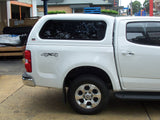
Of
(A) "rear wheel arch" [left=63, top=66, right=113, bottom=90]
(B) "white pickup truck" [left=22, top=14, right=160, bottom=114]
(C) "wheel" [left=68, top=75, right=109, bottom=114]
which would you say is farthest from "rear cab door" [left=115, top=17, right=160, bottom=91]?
(C) "wheel" [left=68, top=75, right=109, bottom=114]

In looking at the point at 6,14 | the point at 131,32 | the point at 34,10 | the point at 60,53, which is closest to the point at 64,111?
the point at 60,53

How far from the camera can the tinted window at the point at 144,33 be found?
4.30m

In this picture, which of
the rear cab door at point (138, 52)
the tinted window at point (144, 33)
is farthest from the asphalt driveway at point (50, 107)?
the tinted window at point (144, 33)

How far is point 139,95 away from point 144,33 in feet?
3.87

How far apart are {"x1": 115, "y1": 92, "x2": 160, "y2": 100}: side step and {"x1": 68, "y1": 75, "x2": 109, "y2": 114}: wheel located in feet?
0.92

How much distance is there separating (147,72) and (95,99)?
1.11 metres

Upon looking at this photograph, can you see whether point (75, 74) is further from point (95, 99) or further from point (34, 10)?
point (34, 10)

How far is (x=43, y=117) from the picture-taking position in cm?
446

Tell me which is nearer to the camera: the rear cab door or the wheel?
the rear cab door

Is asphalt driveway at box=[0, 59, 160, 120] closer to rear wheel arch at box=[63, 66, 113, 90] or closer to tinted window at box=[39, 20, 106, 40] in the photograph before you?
rear wheel arch at box=[63, 66, 113, 90]

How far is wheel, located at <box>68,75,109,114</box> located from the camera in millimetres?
4356

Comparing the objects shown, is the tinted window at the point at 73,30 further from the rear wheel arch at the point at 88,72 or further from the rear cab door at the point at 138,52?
the rear wheel arch at the point at 88,72

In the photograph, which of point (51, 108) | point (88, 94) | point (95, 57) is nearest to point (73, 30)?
point (95, 57)

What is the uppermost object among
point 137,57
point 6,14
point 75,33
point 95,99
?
point 6,14
